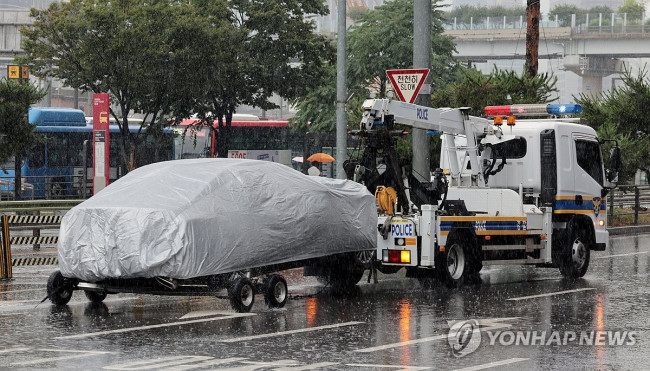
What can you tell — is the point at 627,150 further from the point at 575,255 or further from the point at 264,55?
the point at 575,255

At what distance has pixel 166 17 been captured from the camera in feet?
143

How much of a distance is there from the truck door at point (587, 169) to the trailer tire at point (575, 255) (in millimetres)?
585

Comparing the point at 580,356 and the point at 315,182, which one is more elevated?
the point at 315,182

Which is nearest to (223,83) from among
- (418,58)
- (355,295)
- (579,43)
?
(418,58)

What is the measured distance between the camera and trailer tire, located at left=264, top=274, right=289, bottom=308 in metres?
14.4

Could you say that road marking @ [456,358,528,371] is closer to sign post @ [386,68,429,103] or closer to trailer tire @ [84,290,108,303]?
trailer tire @ [84,290,108,303]

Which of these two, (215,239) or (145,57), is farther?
(145,57)

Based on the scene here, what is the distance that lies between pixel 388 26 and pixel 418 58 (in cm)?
3463

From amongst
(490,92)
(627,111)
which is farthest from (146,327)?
(627,111)

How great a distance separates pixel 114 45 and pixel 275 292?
28795mm

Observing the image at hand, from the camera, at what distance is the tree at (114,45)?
138ft

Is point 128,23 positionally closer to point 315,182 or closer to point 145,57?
point 145,57

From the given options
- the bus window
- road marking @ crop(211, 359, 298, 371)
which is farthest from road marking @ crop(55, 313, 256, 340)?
the bus window

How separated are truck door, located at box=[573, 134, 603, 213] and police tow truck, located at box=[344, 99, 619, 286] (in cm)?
2
